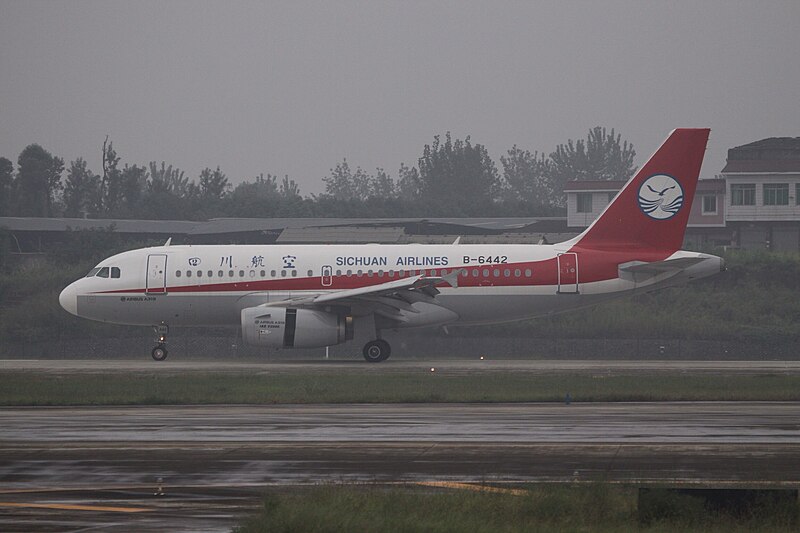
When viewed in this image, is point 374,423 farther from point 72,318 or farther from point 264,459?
point 72,318

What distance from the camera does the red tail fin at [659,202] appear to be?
38438 millimetres

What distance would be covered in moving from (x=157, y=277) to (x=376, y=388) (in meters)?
13.3

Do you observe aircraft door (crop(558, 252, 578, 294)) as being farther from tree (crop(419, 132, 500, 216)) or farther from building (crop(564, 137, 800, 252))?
tree (crop(419, 132, 500, 216))

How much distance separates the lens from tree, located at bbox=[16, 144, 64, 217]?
342ft

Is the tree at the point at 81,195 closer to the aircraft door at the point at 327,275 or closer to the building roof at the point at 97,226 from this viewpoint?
the building roof at the point at 97,226

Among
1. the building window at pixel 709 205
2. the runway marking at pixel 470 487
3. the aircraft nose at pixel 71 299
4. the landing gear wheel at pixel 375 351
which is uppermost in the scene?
the building window at pixel 709 205

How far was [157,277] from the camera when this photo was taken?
38.9m

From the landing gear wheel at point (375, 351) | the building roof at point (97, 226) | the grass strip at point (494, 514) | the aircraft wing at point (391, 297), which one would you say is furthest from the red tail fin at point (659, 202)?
the building roof at point (97, 226)

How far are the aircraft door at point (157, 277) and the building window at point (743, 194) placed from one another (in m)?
38.2

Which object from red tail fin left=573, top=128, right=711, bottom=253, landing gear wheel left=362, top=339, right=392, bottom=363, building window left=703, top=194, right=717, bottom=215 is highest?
building window left=703, top=194, right=717, bottom=215

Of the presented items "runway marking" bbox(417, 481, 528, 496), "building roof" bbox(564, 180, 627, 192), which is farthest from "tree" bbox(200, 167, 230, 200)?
"runway marking" bbox(417, 481, 528, 496)

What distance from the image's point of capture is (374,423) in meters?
21.9

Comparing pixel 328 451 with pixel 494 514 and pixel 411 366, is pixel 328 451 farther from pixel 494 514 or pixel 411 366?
pixel 411 366

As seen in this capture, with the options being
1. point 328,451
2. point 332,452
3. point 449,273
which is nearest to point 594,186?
point 449,273
